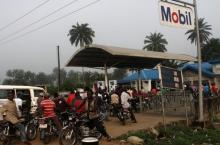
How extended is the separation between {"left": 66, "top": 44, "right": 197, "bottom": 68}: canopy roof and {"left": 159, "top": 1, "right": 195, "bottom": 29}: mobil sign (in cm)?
468

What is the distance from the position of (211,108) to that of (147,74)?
108 feet

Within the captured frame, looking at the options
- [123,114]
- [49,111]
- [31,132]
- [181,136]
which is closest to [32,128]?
[31,132]

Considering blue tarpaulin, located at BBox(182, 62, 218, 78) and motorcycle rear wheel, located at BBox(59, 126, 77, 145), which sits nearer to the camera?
motorcycle rear wheel, located at BBox(59, 126, 77, 145)

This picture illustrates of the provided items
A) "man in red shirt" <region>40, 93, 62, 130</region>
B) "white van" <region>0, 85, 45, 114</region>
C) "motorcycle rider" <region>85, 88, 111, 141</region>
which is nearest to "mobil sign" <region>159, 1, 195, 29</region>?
"motorcycle rider" <region>85, 88, 111, 141</region>

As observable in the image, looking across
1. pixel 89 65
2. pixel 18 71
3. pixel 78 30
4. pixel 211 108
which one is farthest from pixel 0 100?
pixel 18 71

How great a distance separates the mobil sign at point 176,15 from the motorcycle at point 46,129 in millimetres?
5194

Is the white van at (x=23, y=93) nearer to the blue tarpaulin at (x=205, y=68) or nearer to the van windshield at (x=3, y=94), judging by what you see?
the van windshield at (x=3, y=94)

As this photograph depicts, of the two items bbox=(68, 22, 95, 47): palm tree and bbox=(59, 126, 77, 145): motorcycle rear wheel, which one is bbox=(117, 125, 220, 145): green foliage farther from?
bbox=(68, 22, 95, 47): palm tree

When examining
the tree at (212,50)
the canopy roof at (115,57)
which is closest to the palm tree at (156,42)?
the tree at (212,50)

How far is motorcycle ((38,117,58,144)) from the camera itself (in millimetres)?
13727

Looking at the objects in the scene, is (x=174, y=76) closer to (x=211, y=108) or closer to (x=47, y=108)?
(x=211, y=108)

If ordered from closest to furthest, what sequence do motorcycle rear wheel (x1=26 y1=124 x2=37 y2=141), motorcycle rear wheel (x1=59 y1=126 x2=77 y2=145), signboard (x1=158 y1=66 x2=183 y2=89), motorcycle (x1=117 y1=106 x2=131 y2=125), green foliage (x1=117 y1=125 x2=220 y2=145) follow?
1. motorcycle rear wheel (x1=59 y1=126 x2=77 y2=145)
2. green foliage (x1=117 y1=125 x2=220 y2=145)
3. motorcycle rear wheel (x1=26 y1=124 x2=37 y2=141)
4. signboard (x1=158 y1=66 x2=183 y2=89)
5. motorcycle (x1=117 y1=106 x2=131 y2=125)

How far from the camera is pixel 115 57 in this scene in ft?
71.2

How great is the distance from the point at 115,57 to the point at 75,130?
963 centimetres
